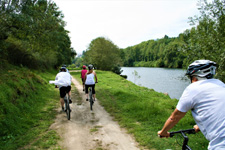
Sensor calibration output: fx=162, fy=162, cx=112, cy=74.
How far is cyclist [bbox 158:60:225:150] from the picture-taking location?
6.26ft

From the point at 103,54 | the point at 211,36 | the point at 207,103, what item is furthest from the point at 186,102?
the point at 103,54

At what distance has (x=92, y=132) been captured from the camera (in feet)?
18.5

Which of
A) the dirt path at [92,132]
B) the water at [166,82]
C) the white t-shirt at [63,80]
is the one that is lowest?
the water at [166,82]

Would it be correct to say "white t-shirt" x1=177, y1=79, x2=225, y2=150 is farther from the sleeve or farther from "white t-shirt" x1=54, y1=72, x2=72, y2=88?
"white t-shirt" x1=54, y1=72, x2=72, y2=88

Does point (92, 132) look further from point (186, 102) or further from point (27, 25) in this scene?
point (27, 25)

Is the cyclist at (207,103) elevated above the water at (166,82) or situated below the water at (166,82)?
above

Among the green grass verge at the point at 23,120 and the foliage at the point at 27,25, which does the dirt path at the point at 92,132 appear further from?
the foliage at the point at 27,25

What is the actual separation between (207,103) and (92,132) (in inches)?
174

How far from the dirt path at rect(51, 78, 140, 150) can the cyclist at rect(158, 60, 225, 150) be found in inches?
117

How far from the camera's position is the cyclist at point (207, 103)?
1907 mm

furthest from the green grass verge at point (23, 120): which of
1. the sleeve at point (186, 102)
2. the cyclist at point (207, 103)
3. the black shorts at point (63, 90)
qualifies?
the cyclist at point (207, 103)

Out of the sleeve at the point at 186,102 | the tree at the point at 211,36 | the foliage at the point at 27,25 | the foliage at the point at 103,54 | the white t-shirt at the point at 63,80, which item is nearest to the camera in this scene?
the sleeve at the point at 186,102

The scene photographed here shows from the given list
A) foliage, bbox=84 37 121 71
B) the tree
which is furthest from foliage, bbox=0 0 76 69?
foliage, bbox=84 37 121 71

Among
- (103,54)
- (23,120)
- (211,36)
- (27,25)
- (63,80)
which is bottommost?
(23,120)
